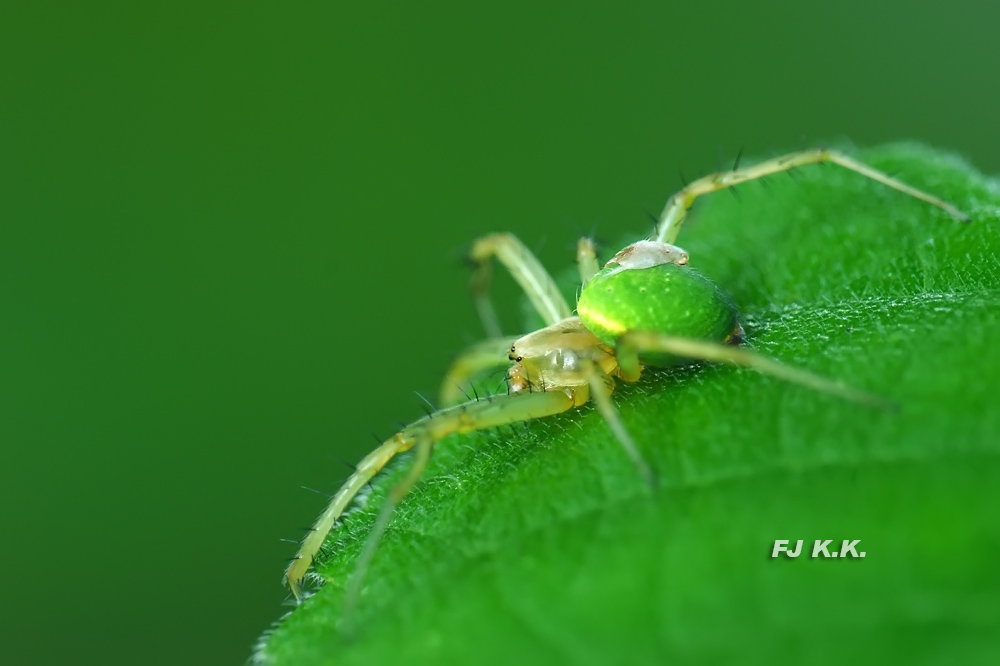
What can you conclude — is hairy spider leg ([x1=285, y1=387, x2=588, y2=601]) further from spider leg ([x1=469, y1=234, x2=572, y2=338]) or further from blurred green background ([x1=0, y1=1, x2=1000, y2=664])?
blurred green background ([x1=0, y1=1, x2=1000, y2=664])

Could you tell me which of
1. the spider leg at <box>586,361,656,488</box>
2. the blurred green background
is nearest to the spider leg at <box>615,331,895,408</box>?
Result: the spider leg at <box>586,361,656,488</box>

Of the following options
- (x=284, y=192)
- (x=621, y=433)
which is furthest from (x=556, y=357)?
(x=284, y=192)

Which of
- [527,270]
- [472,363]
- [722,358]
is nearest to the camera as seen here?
[722,358]

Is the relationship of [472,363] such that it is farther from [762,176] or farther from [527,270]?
[762,176]

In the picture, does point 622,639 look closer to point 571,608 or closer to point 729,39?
point 571,608

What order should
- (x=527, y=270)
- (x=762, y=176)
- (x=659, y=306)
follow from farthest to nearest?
(x=527, y=270) < (x=762, y=176) < (x=659, y=306)

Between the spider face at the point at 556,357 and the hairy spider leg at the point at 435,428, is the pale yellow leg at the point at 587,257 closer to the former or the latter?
the spider face at the point at 556,357

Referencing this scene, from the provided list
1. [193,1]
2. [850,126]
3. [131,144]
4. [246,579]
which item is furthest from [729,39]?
[246,579]

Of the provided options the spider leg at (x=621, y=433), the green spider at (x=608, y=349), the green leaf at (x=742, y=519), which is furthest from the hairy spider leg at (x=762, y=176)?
the spider leg at (x=621, y=433)
